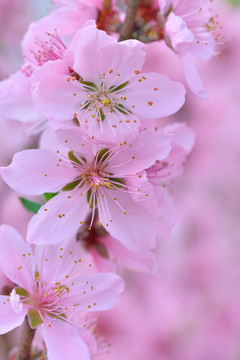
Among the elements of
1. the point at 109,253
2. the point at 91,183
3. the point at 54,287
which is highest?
the point at 91,183

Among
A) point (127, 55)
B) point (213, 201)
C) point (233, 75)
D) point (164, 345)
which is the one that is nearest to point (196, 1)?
point (127, 55)

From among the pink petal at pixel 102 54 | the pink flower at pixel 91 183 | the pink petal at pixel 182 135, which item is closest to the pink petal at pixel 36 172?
the pink flower at pixel 91 183

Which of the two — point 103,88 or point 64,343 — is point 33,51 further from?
point 64,343

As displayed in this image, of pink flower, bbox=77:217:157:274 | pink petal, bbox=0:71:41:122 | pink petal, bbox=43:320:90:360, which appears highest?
pink petal, bbox=0:71:41:122

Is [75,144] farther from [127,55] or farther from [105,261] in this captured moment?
[105,261]

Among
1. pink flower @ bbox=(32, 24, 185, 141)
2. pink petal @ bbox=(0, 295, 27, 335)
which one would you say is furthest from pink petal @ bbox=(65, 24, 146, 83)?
pink petal @ bbox=(0, 295, 27, 335)

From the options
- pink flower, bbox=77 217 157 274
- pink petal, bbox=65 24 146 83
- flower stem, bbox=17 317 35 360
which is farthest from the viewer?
pink flower, bbox=77 217 157 274

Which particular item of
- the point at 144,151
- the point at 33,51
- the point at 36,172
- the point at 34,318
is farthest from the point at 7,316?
the point at 33,51

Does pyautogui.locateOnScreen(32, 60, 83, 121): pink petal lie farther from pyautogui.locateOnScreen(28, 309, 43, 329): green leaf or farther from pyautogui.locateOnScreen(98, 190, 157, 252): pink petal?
pyautogui.locateOnScreen(28, 309, 43, 329): green leaf
